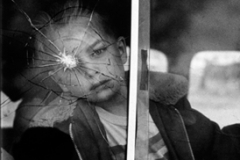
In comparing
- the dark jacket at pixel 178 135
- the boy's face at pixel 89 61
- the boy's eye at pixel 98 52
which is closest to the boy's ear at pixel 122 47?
the boy's face at pixel 89 61

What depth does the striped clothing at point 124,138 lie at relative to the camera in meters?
1.67

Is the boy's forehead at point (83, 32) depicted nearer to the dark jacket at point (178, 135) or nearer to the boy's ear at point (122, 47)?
the boy's ear at point (122, 47)

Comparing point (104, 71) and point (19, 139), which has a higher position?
point (104, 71)

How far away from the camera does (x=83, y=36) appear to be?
1671 mm

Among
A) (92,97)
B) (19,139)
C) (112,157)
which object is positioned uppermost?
(92,97)

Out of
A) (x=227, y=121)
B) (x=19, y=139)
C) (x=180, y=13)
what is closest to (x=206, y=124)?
(x=227, y=121)

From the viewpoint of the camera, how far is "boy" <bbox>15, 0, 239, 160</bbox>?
166 centimetres

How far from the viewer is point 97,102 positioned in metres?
1.69

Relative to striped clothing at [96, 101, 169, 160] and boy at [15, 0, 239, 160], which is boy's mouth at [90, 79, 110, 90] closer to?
boy at [15, 0, 239, 160]

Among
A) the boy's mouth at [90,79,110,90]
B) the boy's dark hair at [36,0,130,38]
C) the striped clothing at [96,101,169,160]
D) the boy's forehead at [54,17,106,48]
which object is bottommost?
the striped clothing at [96,101,169,160]

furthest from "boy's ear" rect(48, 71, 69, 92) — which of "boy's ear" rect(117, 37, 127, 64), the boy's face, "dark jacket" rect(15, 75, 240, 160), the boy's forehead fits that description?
"boy's ear" rect(117, 37, 127, 64)

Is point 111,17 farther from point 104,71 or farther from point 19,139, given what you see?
point 19,139

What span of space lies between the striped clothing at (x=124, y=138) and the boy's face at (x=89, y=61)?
0.55 ft

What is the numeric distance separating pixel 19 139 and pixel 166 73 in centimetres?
116
